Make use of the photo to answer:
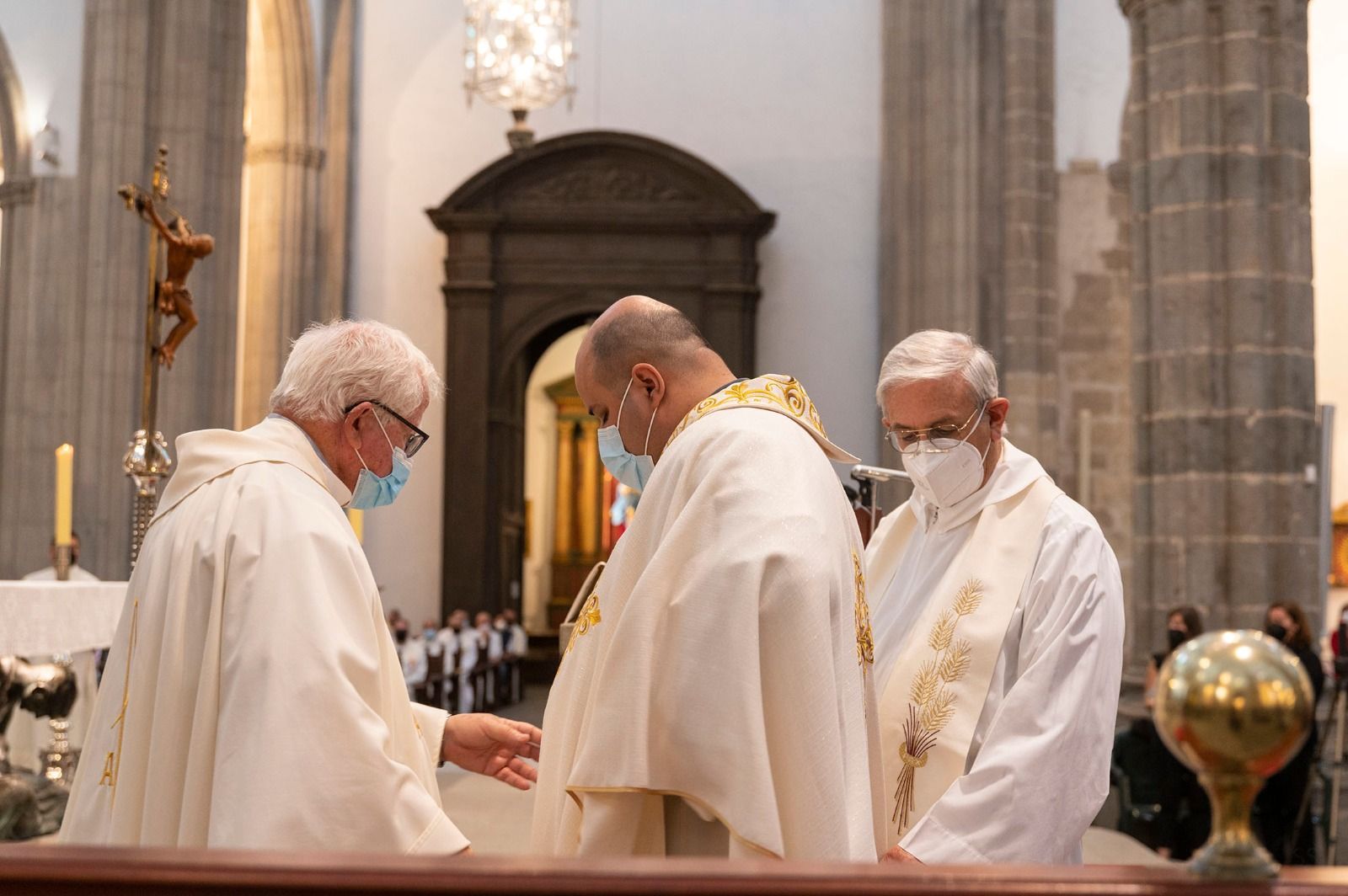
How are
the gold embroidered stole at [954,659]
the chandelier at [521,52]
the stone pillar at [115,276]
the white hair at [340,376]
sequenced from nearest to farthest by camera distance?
the white hair at [340,376] → the gold embroidered stole at [954,659] → the stone pillar at [115,276] → the chandelier at [521,52]

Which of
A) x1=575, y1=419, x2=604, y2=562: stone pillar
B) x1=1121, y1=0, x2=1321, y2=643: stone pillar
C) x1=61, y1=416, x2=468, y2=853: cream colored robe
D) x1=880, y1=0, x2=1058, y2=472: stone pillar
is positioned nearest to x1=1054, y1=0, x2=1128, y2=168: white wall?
x1=880, y1=0, x2=1058, y2=472: stone pillar

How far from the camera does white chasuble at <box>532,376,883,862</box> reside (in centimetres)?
227

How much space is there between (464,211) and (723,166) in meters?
3.07

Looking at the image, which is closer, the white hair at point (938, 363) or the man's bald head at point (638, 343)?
the man's bald head at point (638, 343)

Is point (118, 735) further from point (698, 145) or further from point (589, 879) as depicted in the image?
point (698, 145)

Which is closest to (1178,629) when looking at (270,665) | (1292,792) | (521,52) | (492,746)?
(1292,792)

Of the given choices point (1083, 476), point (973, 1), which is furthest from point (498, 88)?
point (1083, 476)

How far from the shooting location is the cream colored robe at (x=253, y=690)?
241 centimetres

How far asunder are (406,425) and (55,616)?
101 inches

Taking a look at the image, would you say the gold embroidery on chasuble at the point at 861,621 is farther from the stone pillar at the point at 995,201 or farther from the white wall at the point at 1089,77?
the white wall at the point at 1089,77

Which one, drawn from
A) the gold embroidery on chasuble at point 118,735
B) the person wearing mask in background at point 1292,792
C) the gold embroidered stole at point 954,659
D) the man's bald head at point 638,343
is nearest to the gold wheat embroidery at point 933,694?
the gold embroidered stole at point 954,659

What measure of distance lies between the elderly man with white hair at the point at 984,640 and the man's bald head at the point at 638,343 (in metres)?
0.69

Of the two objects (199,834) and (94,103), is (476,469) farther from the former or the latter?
(199,834)

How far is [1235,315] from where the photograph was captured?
22.8ft
